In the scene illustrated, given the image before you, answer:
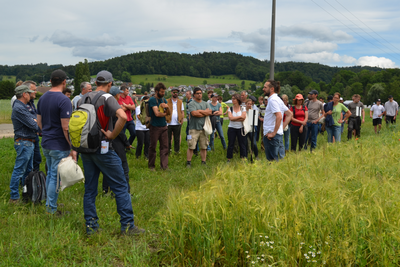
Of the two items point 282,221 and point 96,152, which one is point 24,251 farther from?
point 282,221

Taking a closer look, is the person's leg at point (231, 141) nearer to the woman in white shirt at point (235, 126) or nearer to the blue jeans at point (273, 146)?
the woman in white shirt at point (235, 126)

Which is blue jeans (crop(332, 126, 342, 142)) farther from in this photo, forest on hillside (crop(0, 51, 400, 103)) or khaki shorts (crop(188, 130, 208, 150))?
forest on hillside (crop(0, 51, 400, 103))

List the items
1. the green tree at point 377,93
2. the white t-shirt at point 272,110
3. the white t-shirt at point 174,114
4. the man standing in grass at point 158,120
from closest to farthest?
1. the white t-shirt at point 272,110
2. the man standing in grass at point 158,120
3. the white t-shirt at point 174,114
4. the green tree at point 377,93

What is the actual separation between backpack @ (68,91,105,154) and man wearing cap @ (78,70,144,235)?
0.27 feet

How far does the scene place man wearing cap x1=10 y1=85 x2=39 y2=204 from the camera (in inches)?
205

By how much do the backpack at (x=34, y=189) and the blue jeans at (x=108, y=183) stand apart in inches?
60.5

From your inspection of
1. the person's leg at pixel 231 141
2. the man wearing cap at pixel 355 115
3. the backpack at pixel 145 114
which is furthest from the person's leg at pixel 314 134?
the backpack at pixel 145 114

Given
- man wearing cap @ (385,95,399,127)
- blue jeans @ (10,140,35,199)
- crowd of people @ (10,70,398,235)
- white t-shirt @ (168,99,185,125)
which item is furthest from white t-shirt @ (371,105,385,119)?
blue jeans @ (10,140,35,199)

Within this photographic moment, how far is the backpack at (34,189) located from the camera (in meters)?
5.08

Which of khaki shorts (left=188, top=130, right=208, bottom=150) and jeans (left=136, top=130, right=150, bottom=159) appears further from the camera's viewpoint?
jeans (left=136, top=130, right=150, bottom=159)

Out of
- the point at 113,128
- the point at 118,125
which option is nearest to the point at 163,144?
the point at 113,128

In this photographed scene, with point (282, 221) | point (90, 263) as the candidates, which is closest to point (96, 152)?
point (90, 263)

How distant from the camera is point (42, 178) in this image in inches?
205

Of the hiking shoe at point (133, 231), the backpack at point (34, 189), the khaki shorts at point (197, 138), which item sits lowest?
the hiking shoe at point (133, 231)
